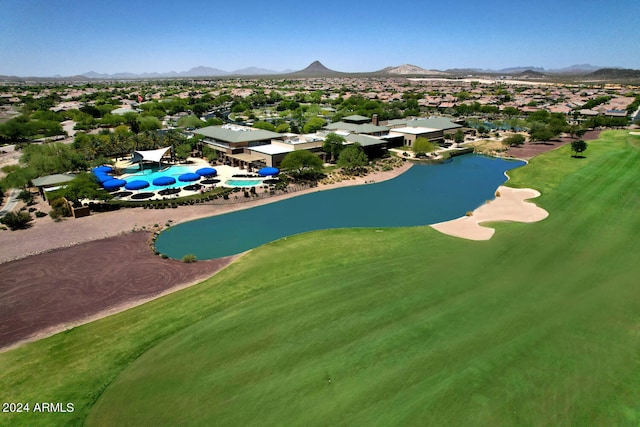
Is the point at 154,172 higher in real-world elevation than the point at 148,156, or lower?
lower

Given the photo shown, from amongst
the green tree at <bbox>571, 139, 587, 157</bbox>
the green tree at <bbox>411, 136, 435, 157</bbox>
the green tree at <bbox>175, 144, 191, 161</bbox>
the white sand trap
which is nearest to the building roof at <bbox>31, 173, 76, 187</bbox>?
the green tree at <bbox>175, 144, 191, 161</bbox>

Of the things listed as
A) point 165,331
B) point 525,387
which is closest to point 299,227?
point 165,331

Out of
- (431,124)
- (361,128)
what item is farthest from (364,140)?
(431,124)

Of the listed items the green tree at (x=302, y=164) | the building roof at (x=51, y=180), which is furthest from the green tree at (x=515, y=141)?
the building roof at (x=51, y=180)

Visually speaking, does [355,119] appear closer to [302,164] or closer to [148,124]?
[302,164]

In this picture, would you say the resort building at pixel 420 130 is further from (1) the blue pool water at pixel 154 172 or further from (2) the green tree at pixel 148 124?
(2) the green tree at pixel 148 124
